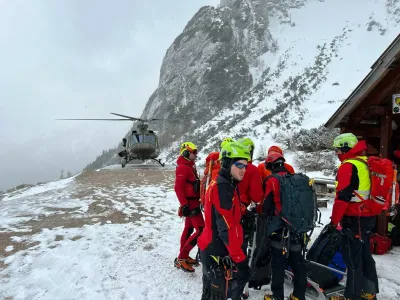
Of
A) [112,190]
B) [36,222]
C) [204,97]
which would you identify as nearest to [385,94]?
[36,222]

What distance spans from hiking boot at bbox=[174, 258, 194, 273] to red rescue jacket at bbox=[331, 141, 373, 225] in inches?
94.2

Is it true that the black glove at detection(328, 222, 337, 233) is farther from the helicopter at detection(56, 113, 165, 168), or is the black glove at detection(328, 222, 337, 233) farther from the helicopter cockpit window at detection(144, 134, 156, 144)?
the helicopter cockpit window at detection(144, 134, 156, 144)

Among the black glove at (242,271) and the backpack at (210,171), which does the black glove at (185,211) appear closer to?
the backpack at (210,171)

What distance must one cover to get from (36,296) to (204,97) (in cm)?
4713

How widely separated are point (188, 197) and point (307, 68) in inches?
1643

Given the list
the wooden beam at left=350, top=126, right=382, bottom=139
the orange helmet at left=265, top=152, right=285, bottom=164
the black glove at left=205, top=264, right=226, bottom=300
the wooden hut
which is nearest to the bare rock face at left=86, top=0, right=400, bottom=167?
the wooden beam at left=350, top=126, right=382, bottom=139

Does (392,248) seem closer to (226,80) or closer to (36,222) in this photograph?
(36,222)

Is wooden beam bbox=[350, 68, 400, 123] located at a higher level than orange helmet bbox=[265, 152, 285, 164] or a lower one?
higher

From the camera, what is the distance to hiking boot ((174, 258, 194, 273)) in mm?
4703

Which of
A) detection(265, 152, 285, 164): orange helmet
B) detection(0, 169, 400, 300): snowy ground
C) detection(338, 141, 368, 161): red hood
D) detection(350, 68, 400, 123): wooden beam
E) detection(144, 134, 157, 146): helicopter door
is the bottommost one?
detection(0, 169, 400, 300): snowy ground

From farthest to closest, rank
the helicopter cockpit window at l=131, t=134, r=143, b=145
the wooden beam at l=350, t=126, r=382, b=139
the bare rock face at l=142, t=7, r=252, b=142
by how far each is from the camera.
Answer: the bare rock face at l=142, t=7, r=252, b=142 → the helicopter cockpit window at l=131, t=134, r=143, b=145 → the wooden beam at l=350, t=126, r=382, b=139

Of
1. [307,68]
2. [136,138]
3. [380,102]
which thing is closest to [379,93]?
[380,102]

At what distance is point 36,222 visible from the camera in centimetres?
715

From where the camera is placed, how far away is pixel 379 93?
566 cm
